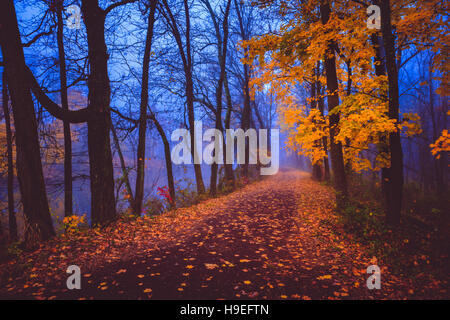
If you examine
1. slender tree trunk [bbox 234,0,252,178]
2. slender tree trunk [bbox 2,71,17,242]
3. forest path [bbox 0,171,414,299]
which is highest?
slender tree trunk [bbox 234,0,252,178]

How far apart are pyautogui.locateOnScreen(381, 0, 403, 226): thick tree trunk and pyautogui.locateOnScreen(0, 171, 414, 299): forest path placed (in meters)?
1.61

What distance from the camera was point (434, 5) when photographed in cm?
542

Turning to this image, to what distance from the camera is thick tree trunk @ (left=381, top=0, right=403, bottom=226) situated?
531 cm

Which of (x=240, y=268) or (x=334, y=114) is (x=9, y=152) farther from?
(x=334, y=114)

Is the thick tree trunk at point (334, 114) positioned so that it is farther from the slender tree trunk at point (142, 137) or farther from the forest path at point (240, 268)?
the slender tree trunk at point (142, 137)

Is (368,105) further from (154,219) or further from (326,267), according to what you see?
(154,219)

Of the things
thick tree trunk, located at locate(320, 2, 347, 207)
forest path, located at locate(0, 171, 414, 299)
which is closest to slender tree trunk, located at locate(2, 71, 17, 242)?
forest path, located at locate(0, 171, 414, 299)

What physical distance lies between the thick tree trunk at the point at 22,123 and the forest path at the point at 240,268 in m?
2.61

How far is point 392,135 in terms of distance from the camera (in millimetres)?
5559

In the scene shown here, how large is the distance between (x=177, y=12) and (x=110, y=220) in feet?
36.9

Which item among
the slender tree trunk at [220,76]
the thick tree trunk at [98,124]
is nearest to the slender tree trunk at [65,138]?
the thick tree trunk at [98,124]

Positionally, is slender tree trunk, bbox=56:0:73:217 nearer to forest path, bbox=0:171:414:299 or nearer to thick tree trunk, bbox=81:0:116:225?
thick tree trunk, bbox=81:0:116:225

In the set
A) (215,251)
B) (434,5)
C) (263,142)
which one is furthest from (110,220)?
(263,142)

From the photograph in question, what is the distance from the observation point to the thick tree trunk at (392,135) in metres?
5.31
